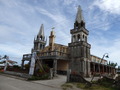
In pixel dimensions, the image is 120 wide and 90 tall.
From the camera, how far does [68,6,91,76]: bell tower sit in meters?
19.4

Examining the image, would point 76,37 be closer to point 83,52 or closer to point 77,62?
point 83,52

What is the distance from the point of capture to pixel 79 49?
66.5 feet

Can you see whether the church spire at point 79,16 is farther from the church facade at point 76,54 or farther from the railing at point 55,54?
the railing at point 55,54

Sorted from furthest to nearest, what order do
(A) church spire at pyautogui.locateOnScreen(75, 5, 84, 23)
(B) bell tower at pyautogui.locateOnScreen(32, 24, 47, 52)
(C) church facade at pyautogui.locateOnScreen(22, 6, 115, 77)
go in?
(B) bell tower at pyautogui.locateOnScreen(32, 24, 47, 52)
(A) church spire at pyautogui.locateOnScreen(75, 5, 84, 23)
(C) church facade at pyautogui.locateOnScreen(22, 6, 115, 77)

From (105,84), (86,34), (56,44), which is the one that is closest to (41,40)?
(56,44)

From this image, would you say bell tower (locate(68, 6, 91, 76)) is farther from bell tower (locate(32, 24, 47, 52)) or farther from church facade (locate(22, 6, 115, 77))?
bell tower (locate(32, 24, 47, 52))

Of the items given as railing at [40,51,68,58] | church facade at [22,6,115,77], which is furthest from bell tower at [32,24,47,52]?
railing at [40,51,68,58]

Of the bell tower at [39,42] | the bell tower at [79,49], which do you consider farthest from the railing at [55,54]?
the bell tower at [39,42]

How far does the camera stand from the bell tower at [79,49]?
1942 centimetres

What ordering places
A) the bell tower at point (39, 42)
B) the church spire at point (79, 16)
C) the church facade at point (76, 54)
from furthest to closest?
the bell tower at point (39, 42) < the church spire at point (79, 16) < the church facade at point (76, 54)

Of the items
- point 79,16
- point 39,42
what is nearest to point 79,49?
point 79,16

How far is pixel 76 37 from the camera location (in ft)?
72.3

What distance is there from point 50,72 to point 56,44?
12050 millimetres

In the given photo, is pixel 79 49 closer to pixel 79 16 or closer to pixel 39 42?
pixel 79 16
